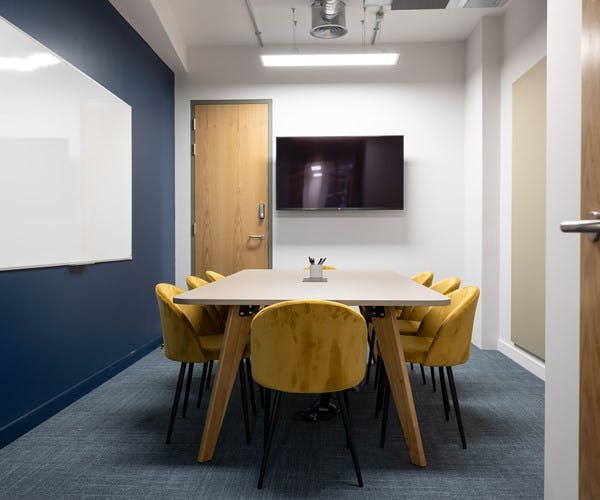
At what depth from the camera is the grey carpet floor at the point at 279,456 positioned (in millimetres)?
1876

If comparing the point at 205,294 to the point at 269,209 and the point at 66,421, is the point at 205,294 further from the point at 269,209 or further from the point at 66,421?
the point at 269,209

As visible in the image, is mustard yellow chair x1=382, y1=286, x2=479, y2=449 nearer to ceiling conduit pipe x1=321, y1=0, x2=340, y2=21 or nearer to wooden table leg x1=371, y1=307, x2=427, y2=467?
wooden table leg x1=371, y1=307, x2=427, y2=467

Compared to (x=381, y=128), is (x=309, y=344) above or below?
below

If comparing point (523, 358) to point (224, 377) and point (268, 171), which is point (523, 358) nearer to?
point (224, 377)

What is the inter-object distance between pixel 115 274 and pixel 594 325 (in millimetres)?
3472

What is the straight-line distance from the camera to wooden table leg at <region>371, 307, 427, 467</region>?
2.06 meters

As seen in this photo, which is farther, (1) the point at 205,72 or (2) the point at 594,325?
(1) the point at 205,72

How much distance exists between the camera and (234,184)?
515 cm

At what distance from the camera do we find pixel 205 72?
5141 mm

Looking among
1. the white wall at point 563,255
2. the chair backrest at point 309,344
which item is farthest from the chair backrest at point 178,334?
the white wall at point 563,255

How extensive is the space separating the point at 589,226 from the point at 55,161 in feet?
9.50

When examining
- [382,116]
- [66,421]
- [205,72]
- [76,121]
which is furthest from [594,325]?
[205,72]

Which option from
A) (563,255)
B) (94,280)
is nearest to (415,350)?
(563,255)

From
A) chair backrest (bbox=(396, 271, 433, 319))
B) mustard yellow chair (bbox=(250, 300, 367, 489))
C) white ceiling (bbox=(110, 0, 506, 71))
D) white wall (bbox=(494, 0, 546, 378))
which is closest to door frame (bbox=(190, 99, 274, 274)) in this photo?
white ceiling (bbox=(110, 0, 506, 71))
